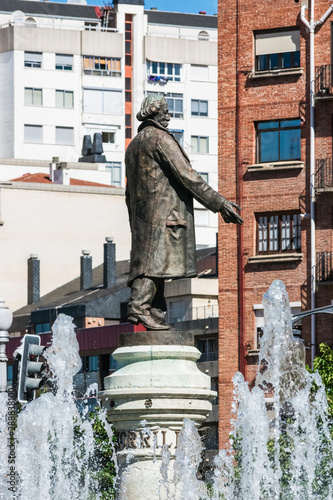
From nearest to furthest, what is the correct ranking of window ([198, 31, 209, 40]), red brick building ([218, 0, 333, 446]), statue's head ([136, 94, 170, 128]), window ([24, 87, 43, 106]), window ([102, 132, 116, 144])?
statue's head ([136, 94, 170, 128]) < red brick building ([218, 0, 333, 446]) < window ([24, 87, 43, 106]) < window ([102, 132, 116, 144]) < window ([198, 31, 209, 40])

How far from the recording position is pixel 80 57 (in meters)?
115

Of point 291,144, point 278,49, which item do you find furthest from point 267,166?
point 278,49

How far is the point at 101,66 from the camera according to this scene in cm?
11662

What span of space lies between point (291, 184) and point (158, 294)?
35.3m

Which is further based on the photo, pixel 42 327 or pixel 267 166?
pixel 42 327

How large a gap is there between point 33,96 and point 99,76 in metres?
5.11

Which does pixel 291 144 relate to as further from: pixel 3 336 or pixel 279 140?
pixel 3 336

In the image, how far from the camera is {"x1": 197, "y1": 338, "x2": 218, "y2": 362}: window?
6456cm

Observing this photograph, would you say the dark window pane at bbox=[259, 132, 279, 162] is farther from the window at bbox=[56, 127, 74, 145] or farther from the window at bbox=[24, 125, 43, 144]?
the window at bbox=[56, 127, 74, 145]

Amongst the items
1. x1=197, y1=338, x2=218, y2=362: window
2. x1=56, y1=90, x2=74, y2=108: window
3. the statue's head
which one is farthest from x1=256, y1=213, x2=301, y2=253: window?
x1=56, y1=90, x2=74, y2=108: window

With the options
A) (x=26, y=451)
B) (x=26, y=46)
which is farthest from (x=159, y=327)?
(x=26, y=46)

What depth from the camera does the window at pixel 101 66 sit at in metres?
115

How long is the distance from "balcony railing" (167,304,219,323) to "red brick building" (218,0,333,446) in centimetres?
1567

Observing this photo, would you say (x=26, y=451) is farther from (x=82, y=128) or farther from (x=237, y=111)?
(x=82, y=128)
